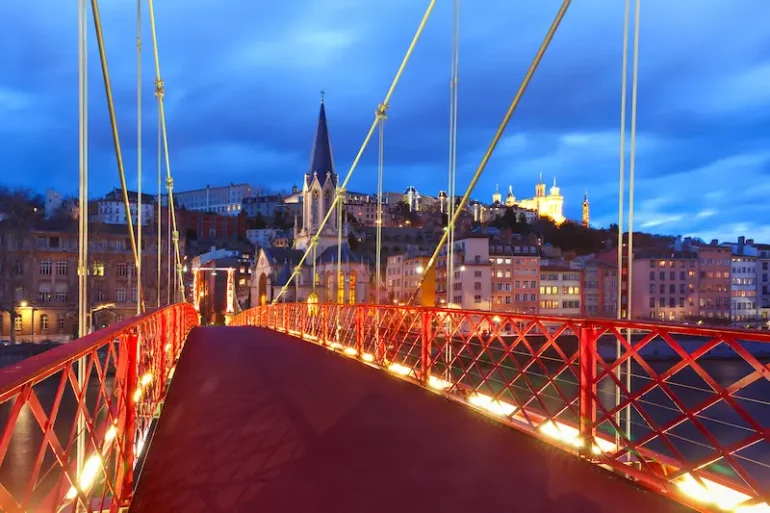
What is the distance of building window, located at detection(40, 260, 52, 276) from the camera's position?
5018cm

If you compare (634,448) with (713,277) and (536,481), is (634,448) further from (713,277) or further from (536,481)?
(713,277)

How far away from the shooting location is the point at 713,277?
6931 cm

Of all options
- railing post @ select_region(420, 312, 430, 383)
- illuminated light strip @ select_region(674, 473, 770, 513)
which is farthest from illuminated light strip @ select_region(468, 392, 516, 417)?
illuminated light strip @ select_region(674, 473, 770, 513)

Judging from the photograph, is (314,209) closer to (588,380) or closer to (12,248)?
(12,248)

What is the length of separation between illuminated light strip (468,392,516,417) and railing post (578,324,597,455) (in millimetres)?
1489

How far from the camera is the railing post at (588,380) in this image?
4.67 meters

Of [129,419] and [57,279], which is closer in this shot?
[129,419]

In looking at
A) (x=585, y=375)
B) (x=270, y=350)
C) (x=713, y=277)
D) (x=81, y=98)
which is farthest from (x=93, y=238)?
(x=713, y=277)

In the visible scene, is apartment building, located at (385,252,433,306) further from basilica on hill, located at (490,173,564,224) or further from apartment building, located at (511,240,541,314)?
basilica on hill, located at (490,173,564,224)

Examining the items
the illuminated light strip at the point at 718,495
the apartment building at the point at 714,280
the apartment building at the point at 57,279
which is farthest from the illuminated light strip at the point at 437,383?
the apartment building at the point at 714,280

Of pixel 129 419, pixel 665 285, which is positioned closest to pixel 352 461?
pixel 129 419

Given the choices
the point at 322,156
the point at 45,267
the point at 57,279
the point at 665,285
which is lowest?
the point at 665,285

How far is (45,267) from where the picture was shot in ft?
165

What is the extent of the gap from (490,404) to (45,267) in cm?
5153
